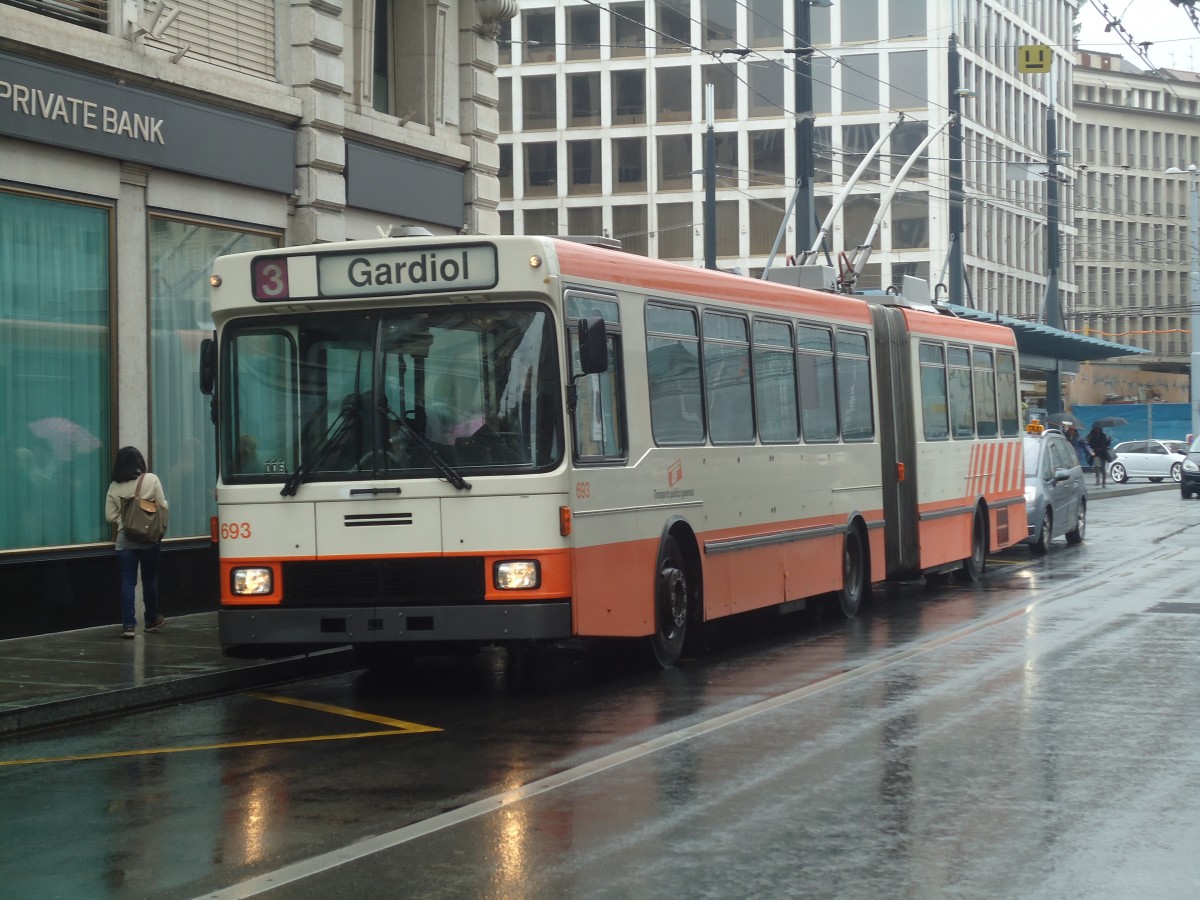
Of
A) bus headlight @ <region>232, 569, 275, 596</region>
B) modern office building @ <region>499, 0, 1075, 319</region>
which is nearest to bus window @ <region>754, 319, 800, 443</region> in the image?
bus headlight @ <region>232, 569, 275, 596</region>

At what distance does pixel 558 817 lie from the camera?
25.2 feet

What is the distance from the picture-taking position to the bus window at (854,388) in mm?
17245

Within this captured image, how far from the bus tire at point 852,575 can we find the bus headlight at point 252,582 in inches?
263

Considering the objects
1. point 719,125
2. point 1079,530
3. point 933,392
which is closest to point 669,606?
point 933,392

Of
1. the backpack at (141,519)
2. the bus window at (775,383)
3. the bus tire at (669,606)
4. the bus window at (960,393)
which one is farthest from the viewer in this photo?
the bus window at (960,393)

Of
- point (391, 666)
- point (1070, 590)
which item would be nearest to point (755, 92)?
point (1070, 590)

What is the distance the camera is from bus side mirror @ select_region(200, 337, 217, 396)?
39.7 feet

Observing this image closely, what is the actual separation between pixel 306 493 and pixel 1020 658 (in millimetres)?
5200

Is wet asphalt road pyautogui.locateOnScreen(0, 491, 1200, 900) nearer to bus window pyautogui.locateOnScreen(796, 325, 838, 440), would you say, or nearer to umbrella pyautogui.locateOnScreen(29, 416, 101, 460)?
bus window pyautogui.locateOnScreen(796, 325, 838, 440)

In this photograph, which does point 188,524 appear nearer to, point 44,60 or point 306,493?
point 44,60

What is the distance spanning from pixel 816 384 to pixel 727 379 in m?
2.34

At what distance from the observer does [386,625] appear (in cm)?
1140

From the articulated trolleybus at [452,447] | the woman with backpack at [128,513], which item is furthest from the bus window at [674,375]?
the woman with backpack at [128,513]

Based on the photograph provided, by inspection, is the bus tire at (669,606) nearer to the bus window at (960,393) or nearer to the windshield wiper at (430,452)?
the windshield wiper at (430,452)
